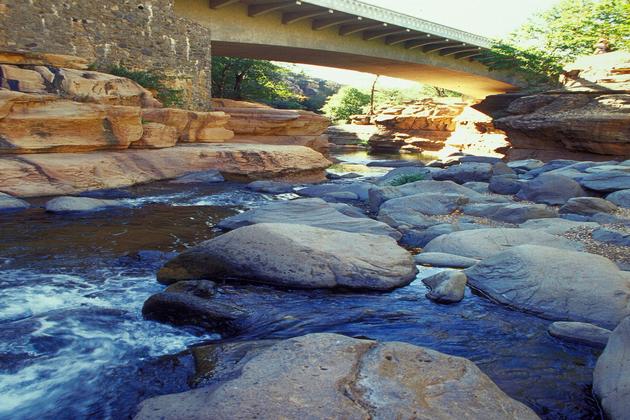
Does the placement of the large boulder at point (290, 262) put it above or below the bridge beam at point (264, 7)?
below

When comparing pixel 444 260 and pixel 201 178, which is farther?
pixel 201 178

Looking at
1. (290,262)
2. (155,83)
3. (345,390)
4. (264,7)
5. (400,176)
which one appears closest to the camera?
(345,390)

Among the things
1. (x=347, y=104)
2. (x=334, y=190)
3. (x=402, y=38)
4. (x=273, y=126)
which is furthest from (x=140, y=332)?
(x=347, y=104)

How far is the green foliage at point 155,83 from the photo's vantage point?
14391 mm

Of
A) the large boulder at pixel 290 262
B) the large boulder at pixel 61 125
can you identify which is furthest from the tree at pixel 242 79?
the large boulder at pixel 290 262

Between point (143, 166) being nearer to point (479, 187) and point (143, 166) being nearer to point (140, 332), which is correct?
point (479, 187)

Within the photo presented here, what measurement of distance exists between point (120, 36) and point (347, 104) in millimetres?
35526

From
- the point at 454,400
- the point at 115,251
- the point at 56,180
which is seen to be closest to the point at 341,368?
the point at 454,400

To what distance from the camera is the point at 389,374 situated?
246cm

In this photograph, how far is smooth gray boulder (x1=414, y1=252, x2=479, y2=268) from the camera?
5.07 m

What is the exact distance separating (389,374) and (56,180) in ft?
26.6

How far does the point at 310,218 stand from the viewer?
20.9ft

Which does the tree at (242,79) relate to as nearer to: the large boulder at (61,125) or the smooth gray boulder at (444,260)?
the large boulder at (61,125)

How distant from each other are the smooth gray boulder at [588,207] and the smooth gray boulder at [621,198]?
283 millimetres
